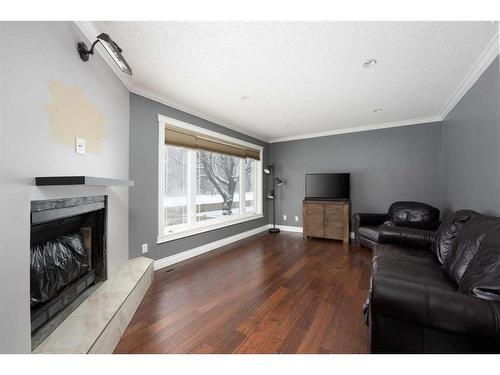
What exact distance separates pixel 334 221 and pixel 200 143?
3.05 metres

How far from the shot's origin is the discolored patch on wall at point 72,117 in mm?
1313

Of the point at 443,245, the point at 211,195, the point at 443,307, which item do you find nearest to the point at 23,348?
the point at 443,307

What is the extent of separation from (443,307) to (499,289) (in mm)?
311

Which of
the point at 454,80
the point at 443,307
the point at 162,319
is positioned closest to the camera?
the point at 443,307

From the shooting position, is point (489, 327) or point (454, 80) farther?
point (454, 80)

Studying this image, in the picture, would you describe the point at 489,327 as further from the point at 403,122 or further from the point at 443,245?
the point at 403,122

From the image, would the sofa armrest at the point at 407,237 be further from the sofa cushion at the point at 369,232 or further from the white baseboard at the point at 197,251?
the white baseboard at the point at 197,251

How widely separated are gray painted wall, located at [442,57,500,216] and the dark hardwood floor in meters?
1.49

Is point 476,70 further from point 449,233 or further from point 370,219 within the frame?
point 370,219

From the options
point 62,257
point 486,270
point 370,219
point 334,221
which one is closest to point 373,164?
point 370,219

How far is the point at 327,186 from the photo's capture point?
4.47 m

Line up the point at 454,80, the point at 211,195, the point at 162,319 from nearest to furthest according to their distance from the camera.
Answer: the point at 162,319, the point at 454,80, the point at 211,195

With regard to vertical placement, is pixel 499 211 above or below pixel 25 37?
below

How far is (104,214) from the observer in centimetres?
197
